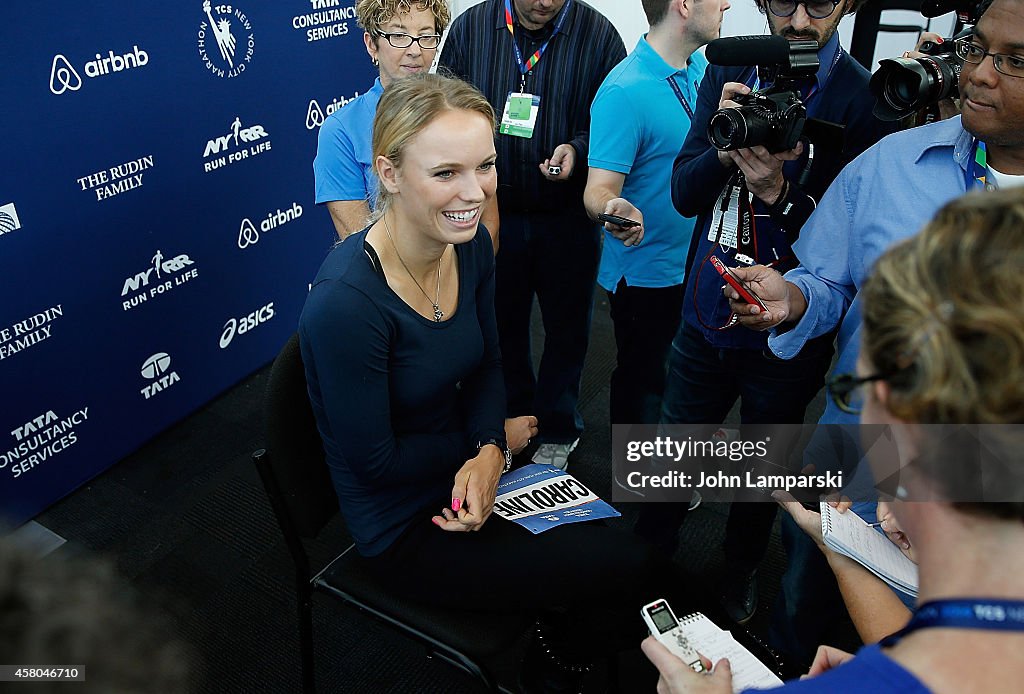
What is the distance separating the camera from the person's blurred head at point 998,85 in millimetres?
1330

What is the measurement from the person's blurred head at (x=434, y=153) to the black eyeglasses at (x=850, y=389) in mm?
1024

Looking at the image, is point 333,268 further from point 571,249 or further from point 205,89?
point 205,89

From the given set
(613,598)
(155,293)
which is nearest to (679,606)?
(613,598)

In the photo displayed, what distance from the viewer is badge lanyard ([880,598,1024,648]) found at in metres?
0.70

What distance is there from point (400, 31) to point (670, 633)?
197 centimetres

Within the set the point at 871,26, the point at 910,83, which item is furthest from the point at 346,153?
the point at 871,26

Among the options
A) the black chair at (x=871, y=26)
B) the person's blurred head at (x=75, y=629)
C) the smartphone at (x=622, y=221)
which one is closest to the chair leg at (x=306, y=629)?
the person's blurred head at (x=75, y=629)

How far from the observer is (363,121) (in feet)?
7.81

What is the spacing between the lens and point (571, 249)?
9.02ft

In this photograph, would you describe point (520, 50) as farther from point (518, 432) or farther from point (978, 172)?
point (978, 172)

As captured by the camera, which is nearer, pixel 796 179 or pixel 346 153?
pixel 796 179

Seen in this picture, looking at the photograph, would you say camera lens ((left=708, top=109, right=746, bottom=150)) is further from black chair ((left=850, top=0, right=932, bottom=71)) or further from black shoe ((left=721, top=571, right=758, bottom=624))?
black chair ((left=850, top=0, right=932, bottom=71))

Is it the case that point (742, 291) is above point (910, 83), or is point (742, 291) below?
below

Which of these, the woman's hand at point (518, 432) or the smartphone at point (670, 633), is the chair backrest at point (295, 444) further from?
the smartphone at point (670, 633)
